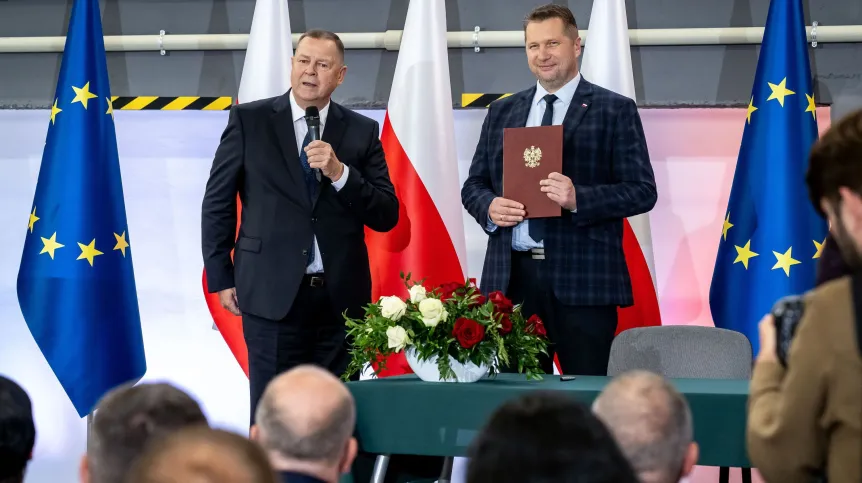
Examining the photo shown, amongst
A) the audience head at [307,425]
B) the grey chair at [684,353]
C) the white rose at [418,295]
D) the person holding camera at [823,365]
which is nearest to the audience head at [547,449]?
the person holding camera at [823,365]

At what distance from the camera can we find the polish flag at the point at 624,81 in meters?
4.55

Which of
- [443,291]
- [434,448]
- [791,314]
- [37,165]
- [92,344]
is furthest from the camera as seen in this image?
[37,165]

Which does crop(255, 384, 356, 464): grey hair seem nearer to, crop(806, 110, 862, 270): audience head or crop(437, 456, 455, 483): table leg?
crop(806, 110, 862, 270): audience head

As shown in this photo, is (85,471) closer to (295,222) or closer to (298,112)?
(295,222)

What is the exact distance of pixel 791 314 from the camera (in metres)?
1.71

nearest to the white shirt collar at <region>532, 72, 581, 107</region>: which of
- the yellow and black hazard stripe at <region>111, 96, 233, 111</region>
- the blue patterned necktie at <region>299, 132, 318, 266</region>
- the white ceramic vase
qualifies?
the blue patterned necktie at <region>299, 132, 318, 266</region>

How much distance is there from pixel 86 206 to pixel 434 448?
8.29 feet

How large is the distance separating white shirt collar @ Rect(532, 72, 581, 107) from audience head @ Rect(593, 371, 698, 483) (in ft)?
7.47

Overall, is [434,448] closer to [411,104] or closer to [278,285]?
[278,285]

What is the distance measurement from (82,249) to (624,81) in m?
2.55

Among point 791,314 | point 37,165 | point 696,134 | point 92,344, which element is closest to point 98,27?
point 37,165

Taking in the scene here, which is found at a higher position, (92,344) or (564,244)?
(564,244)

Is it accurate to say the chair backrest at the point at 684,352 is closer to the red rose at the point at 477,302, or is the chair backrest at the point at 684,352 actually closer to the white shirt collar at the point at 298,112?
the red rose at the point at 477,302

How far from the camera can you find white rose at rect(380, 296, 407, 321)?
296cm
